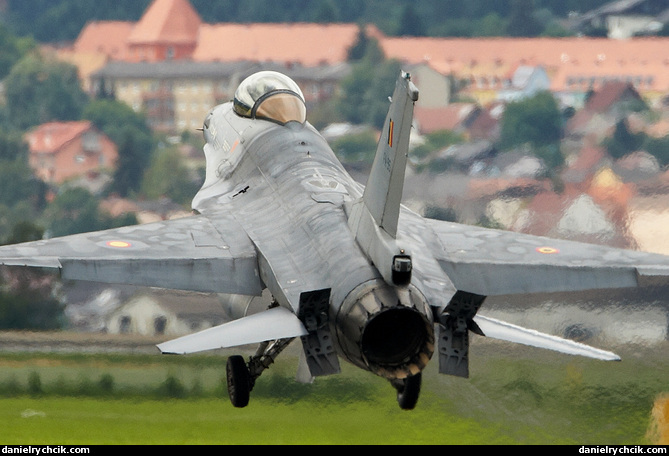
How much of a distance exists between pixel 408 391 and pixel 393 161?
458 centimetres

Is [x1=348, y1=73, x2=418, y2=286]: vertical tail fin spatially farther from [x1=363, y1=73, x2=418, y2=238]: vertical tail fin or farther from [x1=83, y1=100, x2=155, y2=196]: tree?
[x1=83, y1=100, x2=155, y2=196]: tree

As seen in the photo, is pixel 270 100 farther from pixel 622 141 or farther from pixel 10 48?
pixel 10 48

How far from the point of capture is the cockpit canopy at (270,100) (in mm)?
23547

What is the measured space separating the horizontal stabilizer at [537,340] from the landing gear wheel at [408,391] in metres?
2.10

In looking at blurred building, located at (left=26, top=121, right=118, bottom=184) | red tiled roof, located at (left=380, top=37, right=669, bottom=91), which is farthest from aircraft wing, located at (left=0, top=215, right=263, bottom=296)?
red tiled roof, located at (left=380, top=37, right=669, bottom=91)

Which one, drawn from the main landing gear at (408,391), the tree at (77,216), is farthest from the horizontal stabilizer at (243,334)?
the tree at (77,216)

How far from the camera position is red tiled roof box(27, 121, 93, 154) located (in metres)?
50.1

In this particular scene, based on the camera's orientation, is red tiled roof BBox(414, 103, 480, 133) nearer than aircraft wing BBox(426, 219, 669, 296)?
No

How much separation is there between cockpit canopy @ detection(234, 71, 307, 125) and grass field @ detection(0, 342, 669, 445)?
423cm

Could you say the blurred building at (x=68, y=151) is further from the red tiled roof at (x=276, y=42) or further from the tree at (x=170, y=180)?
the red tiled roof at (x=276, y=42)

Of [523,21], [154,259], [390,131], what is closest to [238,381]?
[154,259]

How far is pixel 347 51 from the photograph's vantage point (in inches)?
2442

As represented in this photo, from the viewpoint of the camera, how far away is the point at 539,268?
20719 mm

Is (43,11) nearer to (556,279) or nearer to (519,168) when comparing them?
(519,168)
